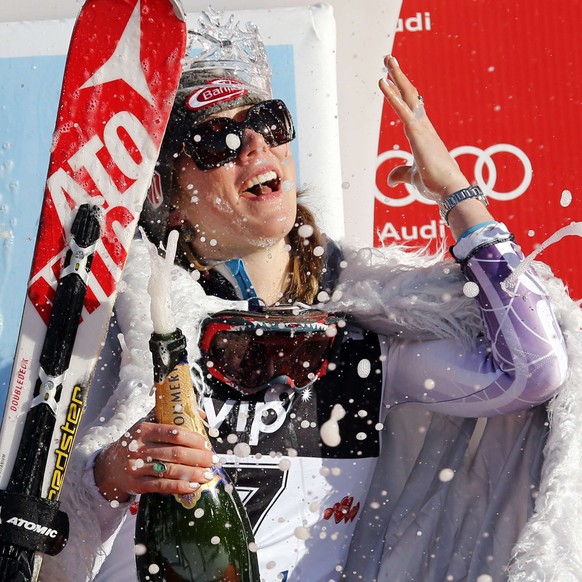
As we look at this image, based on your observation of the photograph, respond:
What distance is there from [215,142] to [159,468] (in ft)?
1.99

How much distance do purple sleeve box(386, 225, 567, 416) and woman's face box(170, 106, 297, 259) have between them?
12.9 inches

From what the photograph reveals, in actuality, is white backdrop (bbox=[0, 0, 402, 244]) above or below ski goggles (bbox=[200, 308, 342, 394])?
above

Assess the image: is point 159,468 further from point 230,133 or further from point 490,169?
point 490,169

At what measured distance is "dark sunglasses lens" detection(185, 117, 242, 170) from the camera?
151 centimetres

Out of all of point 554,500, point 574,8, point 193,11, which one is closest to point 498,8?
point 574,8

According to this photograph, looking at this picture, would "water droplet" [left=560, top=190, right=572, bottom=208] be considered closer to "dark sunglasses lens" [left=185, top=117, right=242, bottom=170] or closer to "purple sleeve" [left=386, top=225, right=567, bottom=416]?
"purple sleeve" [left=386, top=225, right=567, bottom=416]

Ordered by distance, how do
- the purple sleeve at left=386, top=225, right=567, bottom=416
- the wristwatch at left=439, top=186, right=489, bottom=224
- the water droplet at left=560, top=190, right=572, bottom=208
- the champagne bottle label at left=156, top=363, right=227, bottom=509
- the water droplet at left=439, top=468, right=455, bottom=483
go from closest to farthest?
the champagne bottle label at left=156, top=363, right=227, bottom=509 → the purple sleeve at left=386, top=225, right=567, bottom=416 → the wristwatch at left=439, top=186, right=489, bottom=224 → the water droplet at left=439, top=468, right=455, bottom=483 → the water droplet at left=560, top=190, right=572, bottom=208

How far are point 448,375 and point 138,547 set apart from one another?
567 millimetres

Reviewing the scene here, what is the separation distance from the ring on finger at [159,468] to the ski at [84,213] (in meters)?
0.24

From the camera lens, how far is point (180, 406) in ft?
3.90

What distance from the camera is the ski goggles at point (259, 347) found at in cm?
146

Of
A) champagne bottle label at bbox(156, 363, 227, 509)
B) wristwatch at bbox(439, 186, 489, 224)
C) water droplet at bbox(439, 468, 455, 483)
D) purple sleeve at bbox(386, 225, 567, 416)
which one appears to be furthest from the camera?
water droplet at bbox(439, 468, 455, 483)

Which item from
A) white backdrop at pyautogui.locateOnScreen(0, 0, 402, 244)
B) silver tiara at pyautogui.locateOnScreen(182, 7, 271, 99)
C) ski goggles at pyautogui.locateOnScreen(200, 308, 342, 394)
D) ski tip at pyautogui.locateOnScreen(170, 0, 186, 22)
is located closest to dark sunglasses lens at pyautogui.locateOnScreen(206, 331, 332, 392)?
ski goggles at pyautogui.locateOnScreen(200, 308, 342, 394)

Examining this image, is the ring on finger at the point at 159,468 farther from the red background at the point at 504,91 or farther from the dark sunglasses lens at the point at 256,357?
the red background at the point at 504,91
